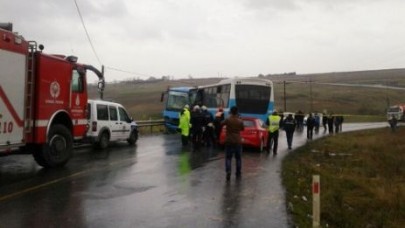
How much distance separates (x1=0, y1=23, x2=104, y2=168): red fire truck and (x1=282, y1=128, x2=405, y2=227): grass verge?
6.16 meters

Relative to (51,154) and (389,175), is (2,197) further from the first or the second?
(389,175)

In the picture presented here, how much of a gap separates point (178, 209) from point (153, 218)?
781mm

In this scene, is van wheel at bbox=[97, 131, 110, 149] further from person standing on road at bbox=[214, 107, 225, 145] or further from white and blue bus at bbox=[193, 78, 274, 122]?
white and blue bus at bbox=[193, 78, 274, 122]

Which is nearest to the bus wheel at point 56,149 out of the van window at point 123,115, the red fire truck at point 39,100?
the red fire truck at point 39,100

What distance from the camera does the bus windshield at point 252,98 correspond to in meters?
26.0

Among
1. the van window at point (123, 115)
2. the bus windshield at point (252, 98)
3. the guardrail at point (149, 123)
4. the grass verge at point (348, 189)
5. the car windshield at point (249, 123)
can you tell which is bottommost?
the grass verge at point (348, 189)

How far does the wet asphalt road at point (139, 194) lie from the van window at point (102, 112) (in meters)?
3.82

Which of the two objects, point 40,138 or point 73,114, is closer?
point 40,138

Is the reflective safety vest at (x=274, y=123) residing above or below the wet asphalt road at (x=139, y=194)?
above

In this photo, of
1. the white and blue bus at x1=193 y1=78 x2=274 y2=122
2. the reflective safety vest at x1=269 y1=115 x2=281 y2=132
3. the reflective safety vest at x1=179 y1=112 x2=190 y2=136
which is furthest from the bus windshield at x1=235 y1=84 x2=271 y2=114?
the reflective safety vest at x1=269 y1=115 x2=281 y2=132

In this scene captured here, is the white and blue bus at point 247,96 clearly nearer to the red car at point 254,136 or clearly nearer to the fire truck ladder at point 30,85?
the red car at point 254,136

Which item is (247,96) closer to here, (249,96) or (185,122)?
(249,96)

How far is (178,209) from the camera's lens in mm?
8898

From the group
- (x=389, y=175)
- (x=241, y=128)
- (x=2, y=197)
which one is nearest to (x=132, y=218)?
(x=2, y=197)
